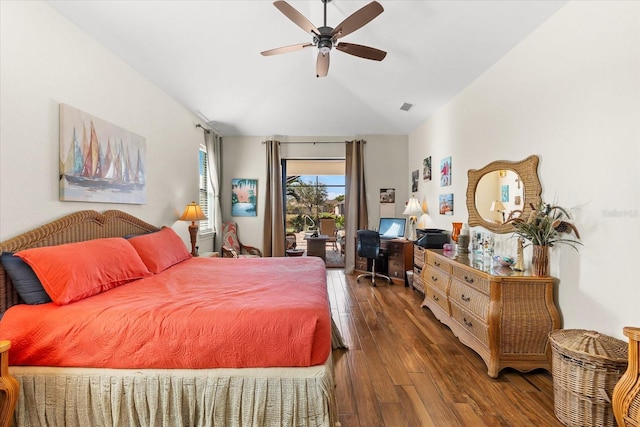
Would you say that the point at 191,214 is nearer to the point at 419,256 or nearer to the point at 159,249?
the point at 159,249

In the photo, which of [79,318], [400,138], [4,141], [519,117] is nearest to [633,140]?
[519,117]

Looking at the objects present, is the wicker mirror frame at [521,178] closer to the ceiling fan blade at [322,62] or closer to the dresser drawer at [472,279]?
the dresser drawer at [472,279]

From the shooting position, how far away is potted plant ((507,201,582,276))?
2.32 m

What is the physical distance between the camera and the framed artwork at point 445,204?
14.3ft

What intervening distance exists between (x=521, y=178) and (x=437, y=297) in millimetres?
1541

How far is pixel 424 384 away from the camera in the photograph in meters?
2.27

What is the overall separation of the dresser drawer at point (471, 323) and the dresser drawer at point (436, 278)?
266 mm

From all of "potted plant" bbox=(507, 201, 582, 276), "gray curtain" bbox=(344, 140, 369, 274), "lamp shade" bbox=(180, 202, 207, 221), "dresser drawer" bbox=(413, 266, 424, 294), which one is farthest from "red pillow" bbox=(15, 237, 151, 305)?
"gray curtain" bbox=(344, 140, 369, 274)

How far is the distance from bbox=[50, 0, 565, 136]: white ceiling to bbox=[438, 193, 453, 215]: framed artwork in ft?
4.52

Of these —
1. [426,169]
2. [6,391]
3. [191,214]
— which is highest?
[426,169]

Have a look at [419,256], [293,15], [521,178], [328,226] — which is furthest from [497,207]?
[328,226]

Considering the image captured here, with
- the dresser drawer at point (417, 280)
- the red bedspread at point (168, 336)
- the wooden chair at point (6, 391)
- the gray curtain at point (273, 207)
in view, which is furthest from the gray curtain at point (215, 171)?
the wooden chair at point (6, 391)

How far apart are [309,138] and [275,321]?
5111 millimetres

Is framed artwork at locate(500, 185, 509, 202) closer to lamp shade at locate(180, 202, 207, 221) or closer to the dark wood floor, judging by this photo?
the dark wood floor
